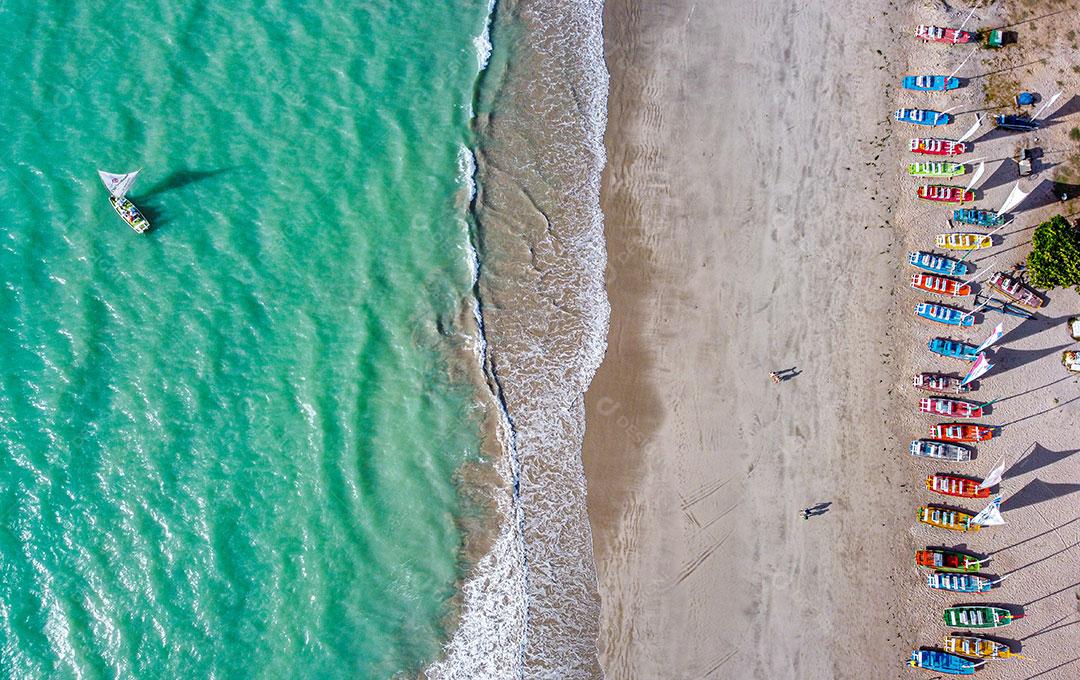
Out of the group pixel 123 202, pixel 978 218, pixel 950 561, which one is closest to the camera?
pixel 950 561

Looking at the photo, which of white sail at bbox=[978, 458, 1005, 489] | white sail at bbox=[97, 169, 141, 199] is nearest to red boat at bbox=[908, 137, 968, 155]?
white sail at bbox=[978, 458, 1005, 489]

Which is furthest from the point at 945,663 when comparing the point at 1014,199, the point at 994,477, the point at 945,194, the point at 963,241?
the point at 945,194

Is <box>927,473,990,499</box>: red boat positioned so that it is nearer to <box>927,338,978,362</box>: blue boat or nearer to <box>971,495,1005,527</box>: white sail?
<box>971,495,1005,527</box>: white sail

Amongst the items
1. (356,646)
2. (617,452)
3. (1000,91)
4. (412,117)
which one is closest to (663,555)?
(617,452)

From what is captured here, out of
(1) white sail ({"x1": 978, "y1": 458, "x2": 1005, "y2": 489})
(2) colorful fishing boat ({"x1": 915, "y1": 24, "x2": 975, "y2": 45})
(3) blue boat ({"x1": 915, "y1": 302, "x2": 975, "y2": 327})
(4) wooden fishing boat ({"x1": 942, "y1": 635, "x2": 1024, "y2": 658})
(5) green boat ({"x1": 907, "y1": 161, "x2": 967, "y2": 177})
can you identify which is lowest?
(4) wooden fishing boat ({"x1": 942, "y1": 635, "x2": 1024, "y2": 658})

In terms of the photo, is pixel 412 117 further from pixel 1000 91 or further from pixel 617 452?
pixel 1000 91

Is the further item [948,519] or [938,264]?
[938,264]

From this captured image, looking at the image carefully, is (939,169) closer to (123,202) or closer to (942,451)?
(942,451)
